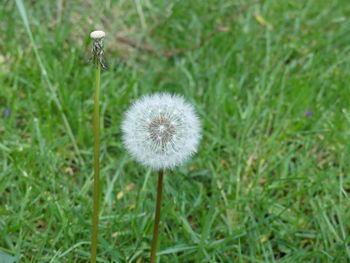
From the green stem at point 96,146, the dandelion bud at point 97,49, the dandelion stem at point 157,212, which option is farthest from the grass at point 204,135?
the dandelion bud at point 97,49

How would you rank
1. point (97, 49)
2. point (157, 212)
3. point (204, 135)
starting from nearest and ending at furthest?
point (97, 49), point (157, 212), point (204, 135)

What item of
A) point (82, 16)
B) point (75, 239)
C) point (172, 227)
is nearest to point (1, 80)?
point (82, 16)

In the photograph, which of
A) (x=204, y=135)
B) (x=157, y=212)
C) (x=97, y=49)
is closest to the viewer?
(x=97, y=49)

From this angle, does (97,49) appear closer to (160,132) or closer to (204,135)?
(160,132)

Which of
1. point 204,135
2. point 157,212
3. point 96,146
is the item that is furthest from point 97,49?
point 204,135

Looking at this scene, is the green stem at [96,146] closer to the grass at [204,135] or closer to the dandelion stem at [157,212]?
the dandelion stem at [157,212]

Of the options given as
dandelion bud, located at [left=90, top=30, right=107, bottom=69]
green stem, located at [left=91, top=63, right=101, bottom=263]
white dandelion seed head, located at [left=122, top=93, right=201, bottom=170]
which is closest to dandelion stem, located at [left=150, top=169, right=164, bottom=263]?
white dandelion seed head, located at [left=122, top=93, right=201, bottom=170]

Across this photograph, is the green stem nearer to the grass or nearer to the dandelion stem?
the dandelion stem

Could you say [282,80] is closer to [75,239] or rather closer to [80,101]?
[80,101]
